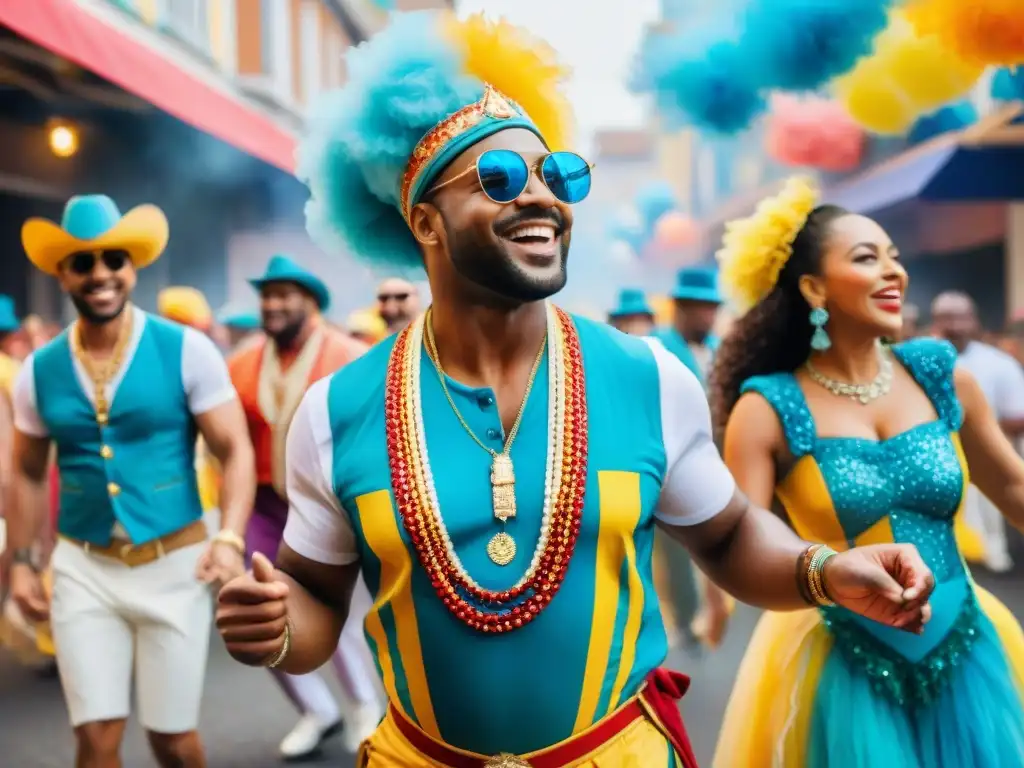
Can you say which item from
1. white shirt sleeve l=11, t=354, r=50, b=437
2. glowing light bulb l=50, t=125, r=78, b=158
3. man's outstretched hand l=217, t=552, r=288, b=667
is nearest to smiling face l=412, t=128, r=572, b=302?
man's outstretched hand l=217, t=552, r=288, b=667

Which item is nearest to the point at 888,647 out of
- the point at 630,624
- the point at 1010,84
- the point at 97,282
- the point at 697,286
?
the point at 630,624

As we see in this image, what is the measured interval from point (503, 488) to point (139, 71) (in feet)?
24.7

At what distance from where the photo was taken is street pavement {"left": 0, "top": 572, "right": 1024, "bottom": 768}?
5.52 m

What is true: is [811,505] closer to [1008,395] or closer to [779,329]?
[779,329]

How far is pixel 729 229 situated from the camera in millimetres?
3801

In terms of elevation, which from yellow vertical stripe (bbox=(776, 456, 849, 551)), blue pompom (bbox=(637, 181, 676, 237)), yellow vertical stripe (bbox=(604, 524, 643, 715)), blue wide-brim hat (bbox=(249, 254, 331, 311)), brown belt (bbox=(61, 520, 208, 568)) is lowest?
yellow vertical stripe (bbox=(604, 524, 643, 715))

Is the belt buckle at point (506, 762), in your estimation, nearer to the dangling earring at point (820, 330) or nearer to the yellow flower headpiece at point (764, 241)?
the dangling earring at point (820, 330)

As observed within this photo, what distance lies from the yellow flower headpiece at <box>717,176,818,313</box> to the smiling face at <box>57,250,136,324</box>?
2101mm

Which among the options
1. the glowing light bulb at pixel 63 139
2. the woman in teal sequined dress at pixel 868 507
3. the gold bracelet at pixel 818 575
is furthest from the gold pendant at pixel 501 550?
the glowing light bulb at pixel 63 139

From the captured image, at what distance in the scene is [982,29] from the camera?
12.9 ft

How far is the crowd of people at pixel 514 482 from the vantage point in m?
2.13

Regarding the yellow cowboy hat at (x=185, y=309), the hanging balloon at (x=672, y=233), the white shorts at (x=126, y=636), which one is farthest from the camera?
the hanging balloon at (x=672, y=233)

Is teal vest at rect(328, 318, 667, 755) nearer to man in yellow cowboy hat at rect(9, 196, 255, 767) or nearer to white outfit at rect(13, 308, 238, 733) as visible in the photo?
man in yellow cowboy hat at rect(9, 196, 255, 767)

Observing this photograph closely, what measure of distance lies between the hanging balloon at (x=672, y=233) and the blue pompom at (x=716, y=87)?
19.2 meters
